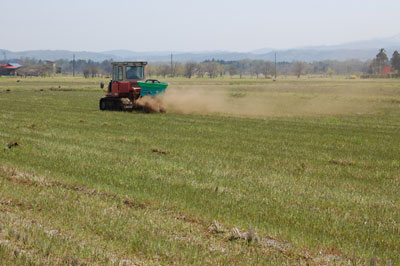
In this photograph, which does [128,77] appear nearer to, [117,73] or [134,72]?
[134,72]

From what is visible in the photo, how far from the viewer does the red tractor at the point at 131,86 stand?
88.0 feet

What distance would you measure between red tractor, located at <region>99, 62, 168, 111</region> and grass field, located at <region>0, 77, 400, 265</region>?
8.87 meters

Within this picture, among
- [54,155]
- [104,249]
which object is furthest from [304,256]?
[54,155]

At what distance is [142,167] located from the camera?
11328 millimetres

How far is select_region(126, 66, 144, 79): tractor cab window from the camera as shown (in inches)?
1065

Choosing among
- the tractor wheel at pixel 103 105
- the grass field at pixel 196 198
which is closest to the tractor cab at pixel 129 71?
the tractor wheel at pixel 103 105

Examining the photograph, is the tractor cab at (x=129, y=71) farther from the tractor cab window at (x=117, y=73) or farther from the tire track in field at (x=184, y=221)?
the tire track in field at (x=184, y=221)

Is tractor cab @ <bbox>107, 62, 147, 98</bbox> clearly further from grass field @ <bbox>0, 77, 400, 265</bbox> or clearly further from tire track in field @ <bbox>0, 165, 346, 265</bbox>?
tire track in field @ <bbox>0, 165, 346, 265</bbox>

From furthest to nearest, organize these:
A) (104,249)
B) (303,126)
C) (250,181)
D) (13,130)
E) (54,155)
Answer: (303,126) < (13,130) < (54,155) < (250,181) < (104,249)

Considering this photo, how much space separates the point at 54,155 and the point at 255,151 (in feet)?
19.1

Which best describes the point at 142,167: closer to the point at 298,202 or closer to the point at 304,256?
the point at 298,202

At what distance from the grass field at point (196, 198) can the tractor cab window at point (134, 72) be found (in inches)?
372

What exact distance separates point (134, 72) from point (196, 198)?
63.5ft

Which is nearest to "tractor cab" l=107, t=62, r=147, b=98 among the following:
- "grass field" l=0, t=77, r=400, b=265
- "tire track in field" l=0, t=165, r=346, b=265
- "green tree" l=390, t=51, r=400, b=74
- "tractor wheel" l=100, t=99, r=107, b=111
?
"tractor wheel" l=100, t=99, r=107, b=111
